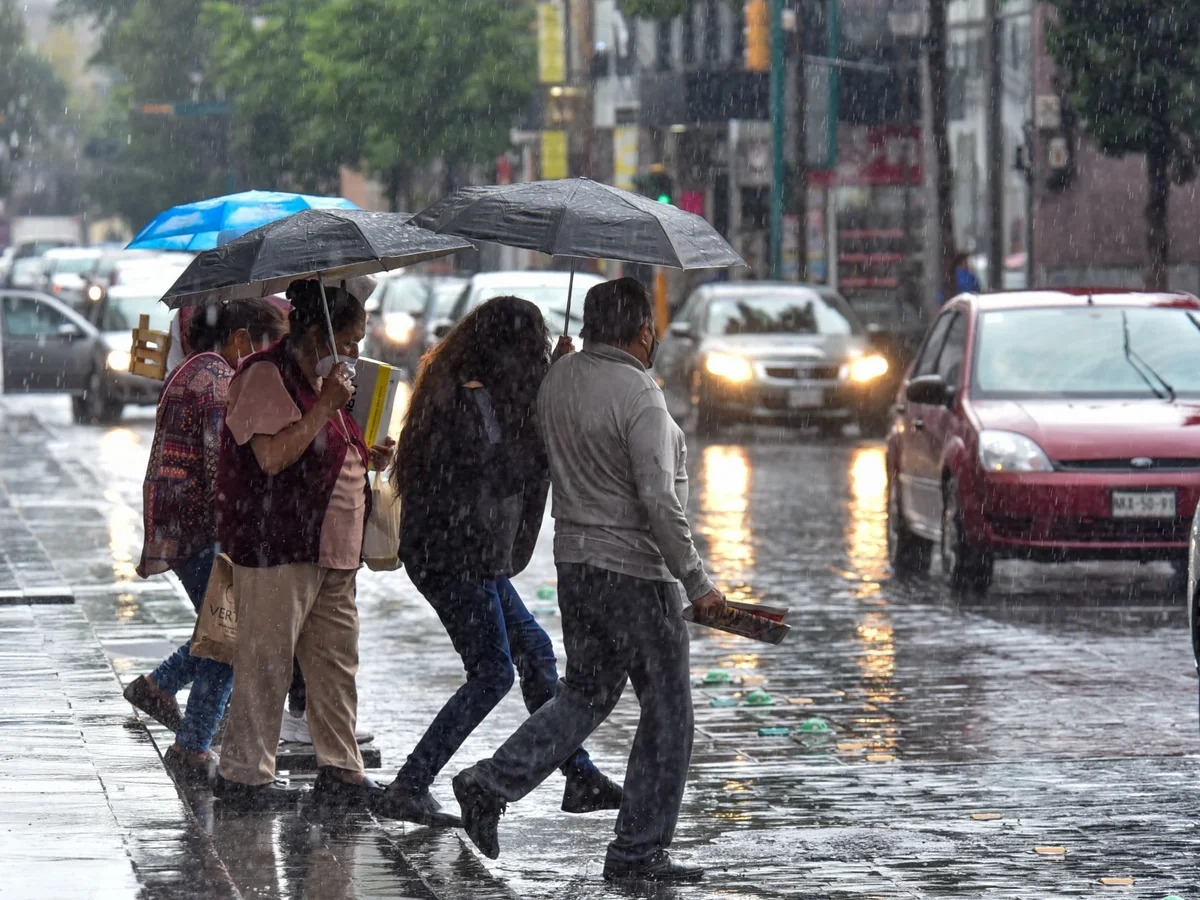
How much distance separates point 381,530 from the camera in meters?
7.55

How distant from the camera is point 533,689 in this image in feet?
24.9

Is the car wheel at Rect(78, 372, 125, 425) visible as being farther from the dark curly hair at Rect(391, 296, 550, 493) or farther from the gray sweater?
the gray sweater

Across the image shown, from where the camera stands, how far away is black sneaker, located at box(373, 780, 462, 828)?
7316 millimetres

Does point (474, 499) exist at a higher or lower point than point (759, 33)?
lower

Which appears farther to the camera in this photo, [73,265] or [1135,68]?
[73,265]

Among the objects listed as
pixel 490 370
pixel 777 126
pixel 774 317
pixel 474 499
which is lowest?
pixel 774 317

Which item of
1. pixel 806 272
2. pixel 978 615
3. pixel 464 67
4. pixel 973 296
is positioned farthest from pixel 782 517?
pixel 464 67

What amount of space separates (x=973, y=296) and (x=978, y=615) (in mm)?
2646

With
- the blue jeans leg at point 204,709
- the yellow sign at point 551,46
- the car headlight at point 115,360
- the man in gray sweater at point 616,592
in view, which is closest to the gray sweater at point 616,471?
the man in gray sweater at point 616,592

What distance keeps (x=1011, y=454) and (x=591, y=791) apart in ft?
20.4

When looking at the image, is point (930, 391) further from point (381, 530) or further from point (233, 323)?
point (381, 530)

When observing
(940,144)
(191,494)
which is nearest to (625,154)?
(940,144)

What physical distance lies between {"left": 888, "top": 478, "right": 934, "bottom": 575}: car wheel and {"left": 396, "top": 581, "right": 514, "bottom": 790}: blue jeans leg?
7.47m

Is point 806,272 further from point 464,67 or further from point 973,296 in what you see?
point 973,296
